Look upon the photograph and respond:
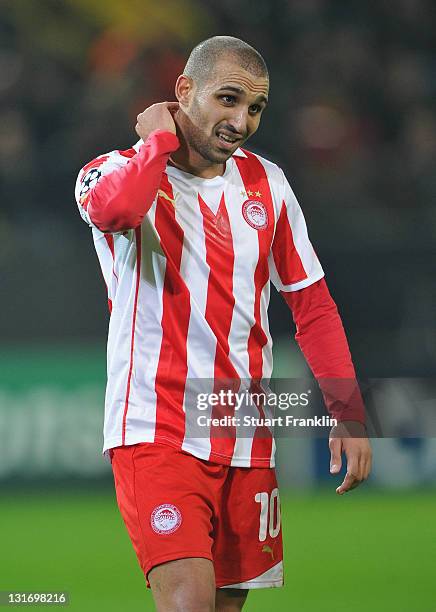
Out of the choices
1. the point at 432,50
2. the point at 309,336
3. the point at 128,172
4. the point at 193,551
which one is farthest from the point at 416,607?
the point at 432,50

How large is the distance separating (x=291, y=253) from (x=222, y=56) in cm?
60

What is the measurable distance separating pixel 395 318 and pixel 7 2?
371 cm

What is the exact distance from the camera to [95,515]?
6039 millimetres

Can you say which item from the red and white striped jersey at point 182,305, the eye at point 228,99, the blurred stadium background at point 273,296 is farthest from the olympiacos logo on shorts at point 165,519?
the blurred stadium background at point 273,296

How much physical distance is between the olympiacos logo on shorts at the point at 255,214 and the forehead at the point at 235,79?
1.04 ft

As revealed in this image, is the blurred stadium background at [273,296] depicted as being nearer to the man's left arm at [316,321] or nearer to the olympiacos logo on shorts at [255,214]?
the man's left arm at [316,321]

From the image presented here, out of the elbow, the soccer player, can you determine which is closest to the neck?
the soccer player

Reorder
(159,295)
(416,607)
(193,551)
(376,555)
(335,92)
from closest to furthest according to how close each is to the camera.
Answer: (193,551) → (159,295) → (416,607) → (376,555) → (335,92)

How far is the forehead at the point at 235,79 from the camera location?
2.99m

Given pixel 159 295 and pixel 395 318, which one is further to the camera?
pixel 395 318

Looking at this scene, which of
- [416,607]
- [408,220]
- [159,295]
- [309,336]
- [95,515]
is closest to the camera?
[159,295]

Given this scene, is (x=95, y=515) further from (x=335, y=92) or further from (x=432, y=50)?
(x=432, y=50)

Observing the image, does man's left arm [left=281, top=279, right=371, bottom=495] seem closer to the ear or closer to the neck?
the neck

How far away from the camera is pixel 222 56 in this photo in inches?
119
